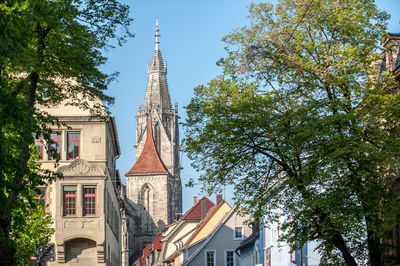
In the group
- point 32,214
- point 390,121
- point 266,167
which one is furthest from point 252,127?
point 32,214

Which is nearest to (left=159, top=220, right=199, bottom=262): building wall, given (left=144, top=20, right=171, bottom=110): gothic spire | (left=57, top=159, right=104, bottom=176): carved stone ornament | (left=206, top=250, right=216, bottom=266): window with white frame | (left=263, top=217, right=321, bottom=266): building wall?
(left=206, top=250, right=216, bottom=266): window with white frame

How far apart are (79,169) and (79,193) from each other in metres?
1.24

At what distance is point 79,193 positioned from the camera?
32875 millimetres

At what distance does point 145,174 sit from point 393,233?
348 feet

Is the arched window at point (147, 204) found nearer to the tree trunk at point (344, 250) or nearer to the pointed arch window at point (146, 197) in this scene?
the pointed arch window at point (146, 197)

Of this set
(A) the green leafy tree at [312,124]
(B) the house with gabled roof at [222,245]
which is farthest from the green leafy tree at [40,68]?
(B) the house with gabled roof at [222,245]

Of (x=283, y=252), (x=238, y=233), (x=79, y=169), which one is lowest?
(x=283, y=252)

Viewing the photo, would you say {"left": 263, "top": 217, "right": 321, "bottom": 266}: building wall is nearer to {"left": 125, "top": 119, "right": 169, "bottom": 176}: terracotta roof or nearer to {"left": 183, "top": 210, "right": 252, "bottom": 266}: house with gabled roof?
{"left": 183, "top": 210, "right": 252, "bottom": 266}: house with gabled roof

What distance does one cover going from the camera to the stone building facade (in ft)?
105

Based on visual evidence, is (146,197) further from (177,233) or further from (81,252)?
(81,252)

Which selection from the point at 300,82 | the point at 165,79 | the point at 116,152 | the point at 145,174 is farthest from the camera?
the point at 165,79

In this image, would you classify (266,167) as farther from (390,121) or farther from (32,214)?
(32,214)

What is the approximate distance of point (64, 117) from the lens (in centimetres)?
3359

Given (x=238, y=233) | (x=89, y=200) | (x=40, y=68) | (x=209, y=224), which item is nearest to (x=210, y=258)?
(x=238, y=233)
